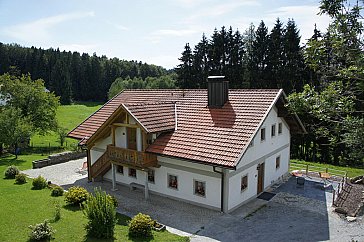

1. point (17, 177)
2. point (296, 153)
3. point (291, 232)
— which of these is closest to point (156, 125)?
point (291, 232)

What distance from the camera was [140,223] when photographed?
45.1 feet

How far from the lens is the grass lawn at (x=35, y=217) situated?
13.7 m

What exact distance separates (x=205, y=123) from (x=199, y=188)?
406cm

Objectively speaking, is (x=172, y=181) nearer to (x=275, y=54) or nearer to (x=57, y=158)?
(x=57, y=158)

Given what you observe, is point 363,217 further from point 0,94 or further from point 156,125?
point 0,94

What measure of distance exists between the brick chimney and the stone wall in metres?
15.4

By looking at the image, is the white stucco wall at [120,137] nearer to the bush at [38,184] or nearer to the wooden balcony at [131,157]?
the wooden balcony at [131,157]

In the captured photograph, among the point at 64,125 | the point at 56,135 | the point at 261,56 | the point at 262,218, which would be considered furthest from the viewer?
the point at 64,125

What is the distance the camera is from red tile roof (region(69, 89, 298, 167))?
1666 cm

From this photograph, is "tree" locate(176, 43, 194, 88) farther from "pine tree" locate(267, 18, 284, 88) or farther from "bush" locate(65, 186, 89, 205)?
"bush" locate(65, 186, 89, 205)

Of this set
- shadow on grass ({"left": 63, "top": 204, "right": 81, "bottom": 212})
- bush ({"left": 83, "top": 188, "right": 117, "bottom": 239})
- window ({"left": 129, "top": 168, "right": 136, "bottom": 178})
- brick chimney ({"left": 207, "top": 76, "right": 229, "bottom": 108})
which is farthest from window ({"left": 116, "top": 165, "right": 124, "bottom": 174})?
bush ({"left": 83, "top": 188, "right": 117, "bottom": 239})

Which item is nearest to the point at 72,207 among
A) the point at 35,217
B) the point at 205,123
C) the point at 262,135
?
the point at 35,217

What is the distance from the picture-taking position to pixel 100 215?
1318 centimetres

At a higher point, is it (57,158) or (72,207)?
(57,158)
